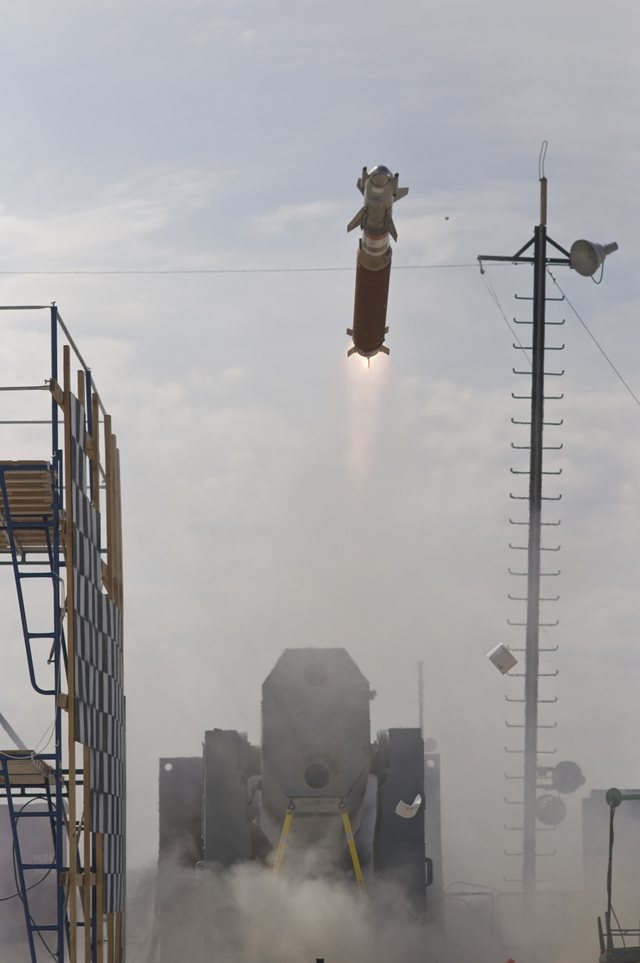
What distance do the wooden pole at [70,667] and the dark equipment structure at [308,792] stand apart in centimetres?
386

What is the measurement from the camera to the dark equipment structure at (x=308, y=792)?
17281mm

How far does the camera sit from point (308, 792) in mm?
17297

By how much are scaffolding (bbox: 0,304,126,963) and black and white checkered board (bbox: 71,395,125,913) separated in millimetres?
14

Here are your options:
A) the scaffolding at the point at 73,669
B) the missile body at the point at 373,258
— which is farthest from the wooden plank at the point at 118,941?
the missile body at the point at 373,258

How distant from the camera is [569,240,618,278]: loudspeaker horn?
22.0 meters

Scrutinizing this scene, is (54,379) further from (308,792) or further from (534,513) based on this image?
(534,513)

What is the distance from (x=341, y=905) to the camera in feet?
59.6

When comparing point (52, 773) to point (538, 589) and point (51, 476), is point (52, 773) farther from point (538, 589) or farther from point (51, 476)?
point (538, 589)

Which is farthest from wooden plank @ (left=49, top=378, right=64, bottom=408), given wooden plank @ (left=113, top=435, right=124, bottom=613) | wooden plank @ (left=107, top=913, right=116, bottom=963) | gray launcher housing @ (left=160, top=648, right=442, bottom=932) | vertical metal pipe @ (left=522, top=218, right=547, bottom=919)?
vertical metal pipe @ (left=522, top=218, right=547, bottom=919)

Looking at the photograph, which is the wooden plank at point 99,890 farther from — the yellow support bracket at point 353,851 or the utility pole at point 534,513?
the utility pole at point 534,513

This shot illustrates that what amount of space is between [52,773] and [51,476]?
11.8 ft

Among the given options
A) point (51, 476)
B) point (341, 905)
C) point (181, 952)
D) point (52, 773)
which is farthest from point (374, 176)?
point (181, 952)

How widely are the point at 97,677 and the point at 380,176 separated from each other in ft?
24.8

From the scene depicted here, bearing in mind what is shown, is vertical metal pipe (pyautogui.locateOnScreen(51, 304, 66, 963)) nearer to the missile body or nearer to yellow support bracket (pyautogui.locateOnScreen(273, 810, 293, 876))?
yellow support bracket (pyautogui.locateOnScreen(273, 810, 293, 876))
